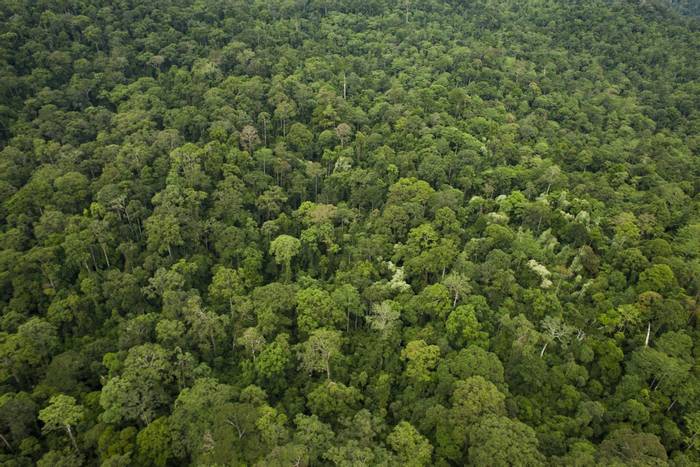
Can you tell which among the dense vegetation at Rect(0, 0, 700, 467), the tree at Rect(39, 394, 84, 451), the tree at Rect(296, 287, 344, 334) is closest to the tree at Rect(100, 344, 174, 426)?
the dense vegetation at Rect(0, 0, 700, 467)

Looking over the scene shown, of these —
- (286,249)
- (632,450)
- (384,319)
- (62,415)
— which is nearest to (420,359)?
(384,319)

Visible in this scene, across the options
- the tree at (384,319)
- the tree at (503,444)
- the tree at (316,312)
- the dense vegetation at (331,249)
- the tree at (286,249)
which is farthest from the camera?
the tree at (286,249)

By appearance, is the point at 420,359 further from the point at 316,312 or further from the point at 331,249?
the point at 331,249

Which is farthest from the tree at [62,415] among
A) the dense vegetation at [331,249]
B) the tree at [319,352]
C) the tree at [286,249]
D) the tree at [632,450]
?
the tree at [632,450]

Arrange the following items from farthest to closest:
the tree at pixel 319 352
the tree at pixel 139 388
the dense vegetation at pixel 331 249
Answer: the tree at pixel 319 352 < the tree at pixel 139 388 < the dense vegetation at pixel 331 249

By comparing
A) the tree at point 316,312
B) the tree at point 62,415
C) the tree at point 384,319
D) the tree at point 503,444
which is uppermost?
the tree at point 503,444

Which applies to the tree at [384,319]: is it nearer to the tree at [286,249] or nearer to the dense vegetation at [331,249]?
the dense vegetation at [331,249]
